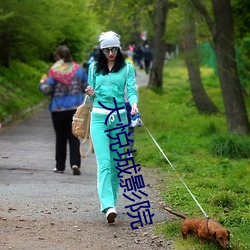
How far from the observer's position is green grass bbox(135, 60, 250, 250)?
23.9 feet

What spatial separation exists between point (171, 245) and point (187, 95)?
1078 inches

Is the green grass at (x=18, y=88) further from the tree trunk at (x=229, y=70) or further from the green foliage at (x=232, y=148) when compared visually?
the green foliage at (x=232, y=148)

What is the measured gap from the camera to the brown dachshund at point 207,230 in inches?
237

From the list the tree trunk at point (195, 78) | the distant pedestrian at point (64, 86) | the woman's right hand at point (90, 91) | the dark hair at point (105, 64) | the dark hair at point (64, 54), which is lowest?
the tree trunk at point (195, 78)

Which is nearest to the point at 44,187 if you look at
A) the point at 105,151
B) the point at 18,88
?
the point at 105,151

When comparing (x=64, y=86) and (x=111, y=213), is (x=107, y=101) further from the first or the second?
(x=64, y=86)

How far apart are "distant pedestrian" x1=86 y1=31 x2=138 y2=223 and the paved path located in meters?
0.56

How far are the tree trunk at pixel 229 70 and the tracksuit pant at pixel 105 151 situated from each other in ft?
29.7

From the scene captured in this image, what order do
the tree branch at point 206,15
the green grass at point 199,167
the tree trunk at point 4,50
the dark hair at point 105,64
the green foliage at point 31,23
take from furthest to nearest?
the tree trunk at point 4,50 → the green foliage at point 31,23 → the tree branch at point 206,15 → the dark hair at point 105,64 → the green grass at point 199,167

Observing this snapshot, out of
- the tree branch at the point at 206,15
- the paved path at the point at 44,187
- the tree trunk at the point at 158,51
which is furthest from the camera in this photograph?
the tree trunk at the point at 158,51

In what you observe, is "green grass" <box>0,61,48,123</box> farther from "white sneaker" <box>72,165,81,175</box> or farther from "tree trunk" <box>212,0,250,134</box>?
"white sneaker" <box>72,165,81,175</box>

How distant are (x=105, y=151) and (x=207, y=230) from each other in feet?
5.60

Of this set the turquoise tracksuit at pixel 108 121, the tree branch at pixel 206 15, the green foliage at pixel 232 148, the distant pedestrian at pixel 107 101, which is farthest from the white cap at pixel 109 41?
the tree branch at pixel 206 15

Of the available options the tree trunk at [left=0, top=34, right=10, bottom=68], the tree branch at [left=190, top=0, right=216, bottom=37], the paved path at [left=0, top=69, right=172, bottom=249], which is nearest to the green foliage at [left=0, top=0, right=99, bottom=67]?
the tree trunk at [left=0, top=34, right=10, bottom=68]
